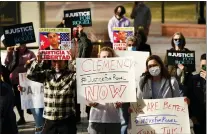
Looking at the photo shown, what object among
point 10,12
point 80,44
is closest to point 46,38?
point 80,44

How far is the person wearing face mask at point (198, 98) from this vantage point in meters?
7.12

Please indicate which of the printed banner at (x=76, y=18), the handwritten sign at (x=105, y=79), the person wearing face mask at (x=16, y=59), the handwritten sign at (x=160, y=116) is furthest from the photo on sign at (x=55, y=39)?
the printed banner at (x=76, y=18)

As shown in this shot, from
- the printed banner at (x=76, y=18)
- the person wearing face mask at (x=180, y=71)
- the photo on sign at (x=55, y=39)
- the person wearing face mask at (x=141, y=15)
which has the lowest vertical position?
the person wearing face mask at (x=180, y=71)

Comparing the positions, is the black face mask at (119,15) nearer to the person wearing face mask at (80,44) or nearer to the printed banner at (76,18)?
the printed banner at (76,18)

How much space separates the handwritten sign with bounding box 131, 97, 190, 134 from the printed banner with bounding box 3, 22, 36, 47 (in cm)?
275

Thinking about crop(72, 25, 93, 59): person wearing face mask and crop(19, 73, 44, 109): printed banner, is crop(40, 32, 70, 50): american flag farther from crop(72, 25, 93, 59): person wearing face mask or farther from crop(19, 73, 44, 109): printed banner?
crop(72, 25, 93, 59): person wearing face mask

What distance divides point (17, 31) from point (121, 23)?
389 centimetres

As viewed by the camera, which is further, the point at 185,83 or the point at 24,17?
the point at 24,17

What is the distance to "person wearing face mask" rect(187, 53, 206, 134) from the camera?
281 inches

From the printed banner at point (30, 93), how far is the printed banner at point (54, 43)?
0.64m

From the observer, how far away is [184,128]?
6504 millimetres

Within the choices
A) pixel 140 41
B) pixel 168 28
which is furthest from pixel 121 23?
pixel 168 28

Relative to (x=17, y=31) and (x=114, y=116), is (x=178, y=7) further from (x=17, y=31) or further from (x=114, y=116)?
(x=114, y=116)

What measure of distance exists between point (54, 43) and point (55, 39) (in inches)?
5.1
